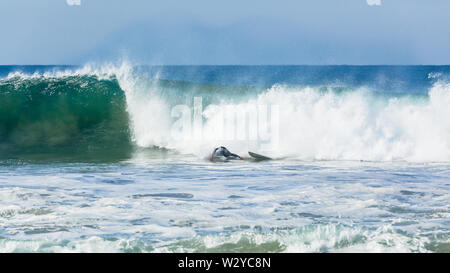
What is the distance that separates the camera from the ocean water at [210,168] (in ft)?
21.2

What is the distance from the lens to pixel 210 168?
11906 millimetres

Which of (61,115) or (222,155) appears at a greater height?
(61,115)

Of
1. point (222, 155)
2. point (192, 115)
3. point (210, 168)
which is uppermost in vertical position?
point (192, 115)

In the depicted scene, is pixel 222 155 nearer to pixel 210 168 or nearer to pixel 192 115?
pixel 210 168

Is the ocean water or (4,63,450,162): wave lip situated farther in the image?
(4,63,450,162): wave lip

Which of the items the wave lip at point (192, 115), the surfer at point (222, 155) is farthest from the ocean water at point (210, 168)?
the surfer at point (222, 155)

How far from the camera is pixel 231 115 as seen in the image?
1822 centimetres

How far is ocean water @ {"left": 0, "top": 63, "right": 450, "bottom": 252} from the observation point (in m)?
6.48

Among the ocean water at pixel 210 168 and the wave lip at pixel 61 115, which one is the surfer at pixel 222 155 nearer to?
the ocean water at pixel 210 168

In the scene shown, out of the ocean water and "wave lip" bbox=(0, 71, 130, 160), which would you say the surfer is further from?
Answer: "wave lip" bbox=(0, 71, 130, 160)

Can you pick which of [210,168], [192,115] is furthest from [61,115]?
[210,168]

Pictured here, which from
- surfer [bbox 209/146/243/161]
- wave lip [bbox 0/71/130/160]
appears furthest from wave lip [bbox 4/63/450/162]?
surfer [bbox 209/146/243/161]

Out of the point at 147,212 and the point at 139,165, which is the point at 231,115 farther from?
the point at 147,212
